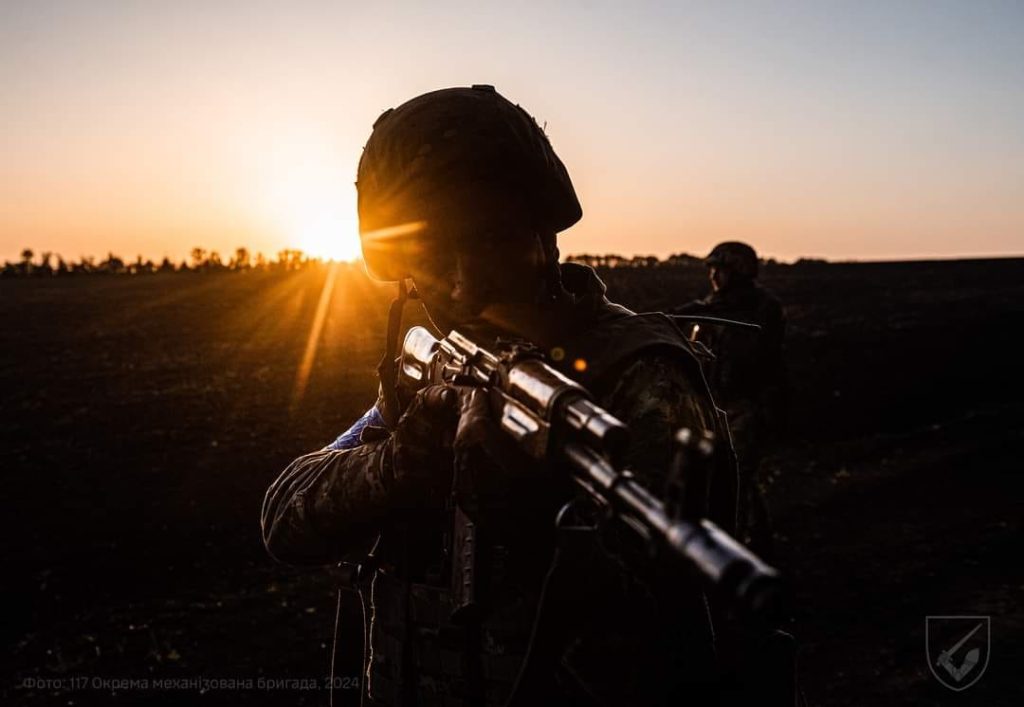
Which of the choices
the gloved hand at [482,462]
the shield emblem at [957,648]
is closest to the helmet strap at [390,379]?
the gloved hand at [482,462]

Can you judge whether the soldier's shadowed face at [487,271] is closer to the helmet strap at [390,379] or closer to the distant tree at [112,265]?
the helmet strap at [390,379]

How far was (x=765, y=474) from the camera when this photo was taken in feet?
38.3

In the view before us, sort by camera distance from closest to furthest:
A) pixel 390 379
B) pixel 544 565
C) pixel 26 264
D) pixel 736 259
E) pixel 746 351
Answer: pixel 544 565
pixel 390 379
pixel 746 351
pixel 736 259
pixel 26 264

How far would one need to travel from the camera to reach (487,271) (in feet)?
7.19

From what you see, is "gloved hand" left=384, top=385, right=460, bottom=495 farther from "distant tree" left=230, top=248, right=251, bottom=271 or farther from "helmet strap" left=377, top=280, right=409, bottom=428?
"distant tree" left=230, top=248, right=251, bottom=271

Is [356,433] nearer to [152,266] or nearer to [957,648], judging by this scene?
[957,648]

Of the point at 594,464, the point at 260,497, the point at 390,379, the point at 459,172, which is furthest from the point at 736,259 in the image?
the point at 594,464

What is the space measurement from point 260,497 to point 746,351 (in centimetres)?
600

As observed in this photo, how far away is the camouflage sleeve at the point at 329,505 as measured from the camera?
221 centimetres

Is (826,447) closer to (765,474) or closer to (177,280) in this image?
(765,474)

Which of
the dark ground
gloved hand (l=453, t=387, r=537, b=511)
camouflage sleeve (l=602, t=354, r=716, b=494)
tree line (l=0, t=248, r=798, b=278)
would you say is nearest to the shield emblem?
the dark ground

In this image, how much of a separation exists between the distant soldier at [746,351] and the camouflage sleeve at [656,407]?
5481mm

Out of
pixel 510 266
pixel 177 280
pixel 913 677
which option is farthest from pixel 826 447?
pixel 177 280

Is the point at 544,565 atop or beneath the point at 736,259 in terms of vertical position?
beneath
